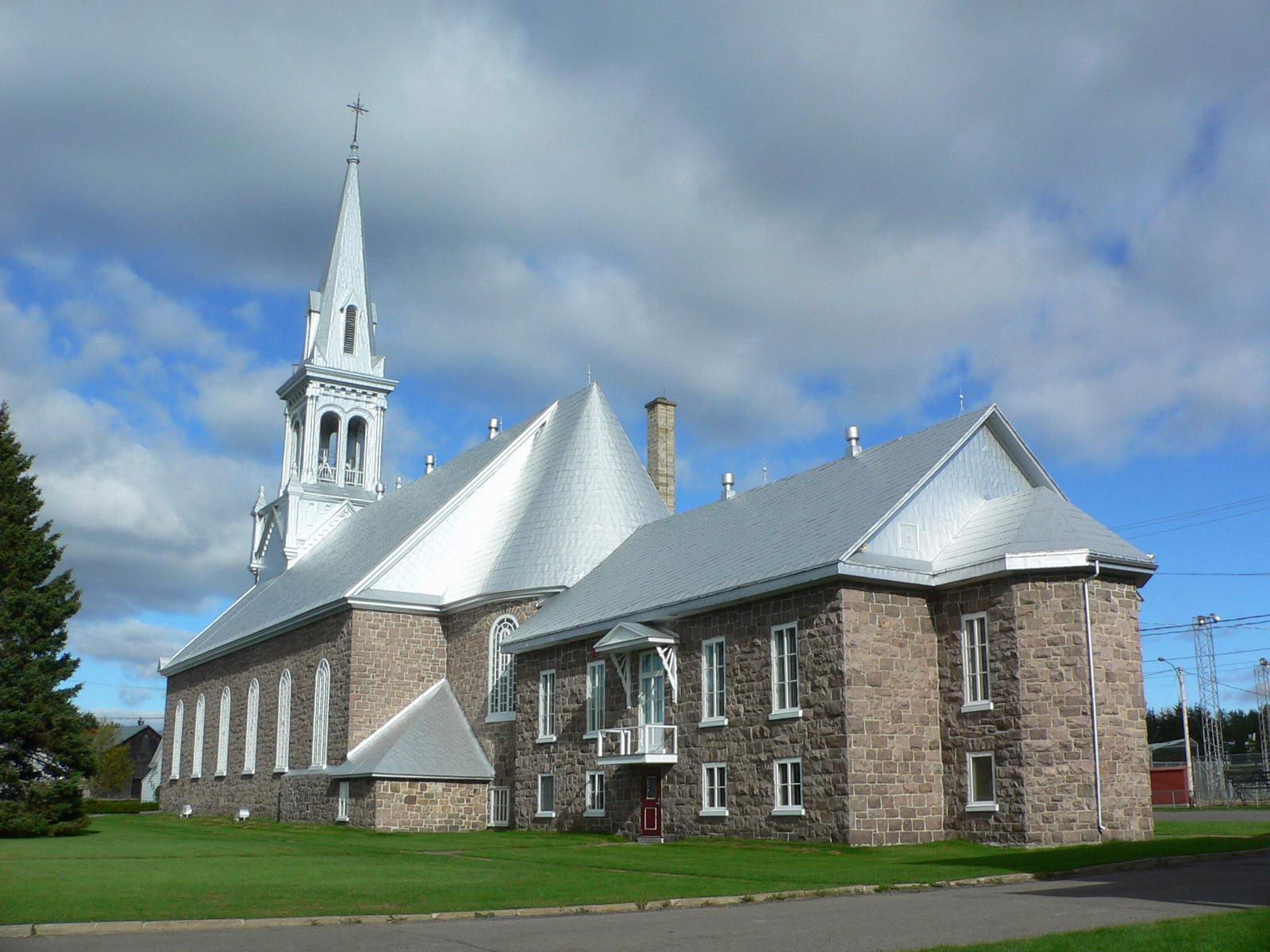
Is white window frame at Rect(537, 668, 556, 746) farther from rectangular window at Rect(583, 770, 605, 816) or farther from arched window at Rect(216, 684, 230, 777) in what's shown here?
arched window at Rect(216, 684, 230, 777)

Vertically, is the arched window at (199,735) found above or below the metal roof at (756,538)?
below

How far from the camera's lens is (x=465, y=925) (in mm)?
12391

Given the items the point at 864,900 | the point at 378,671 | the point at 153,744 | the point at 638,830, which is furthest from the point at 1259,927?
the point at 153,744

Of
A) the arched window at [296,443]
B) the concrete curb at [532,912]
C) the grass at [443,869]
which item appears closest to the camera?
the concrete curb at [532,912]

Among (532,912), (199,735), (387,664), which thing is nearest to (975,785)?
(532,912)

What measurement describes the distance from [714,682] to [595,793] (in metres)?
5.45

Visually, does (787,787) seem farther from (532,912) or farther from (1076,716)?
(532,912)

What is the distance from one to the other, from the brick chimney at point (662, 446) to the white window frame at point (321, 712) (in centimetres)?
1251

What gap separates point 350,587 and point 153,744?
84758mm

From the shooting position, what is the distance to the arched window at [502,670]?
114 ft

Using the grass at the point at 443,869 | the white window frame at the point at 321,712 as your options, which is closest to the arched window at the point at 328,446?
the white window frame at the point at 321,712

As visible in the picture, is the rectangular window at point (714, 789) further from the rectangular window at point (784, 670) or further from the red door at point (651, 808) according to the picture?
the rectangular window at point (784, 670)

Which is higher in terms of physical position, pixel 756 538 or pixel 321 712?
pixel 756 538

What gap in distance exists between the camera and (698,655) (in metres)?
27.3
